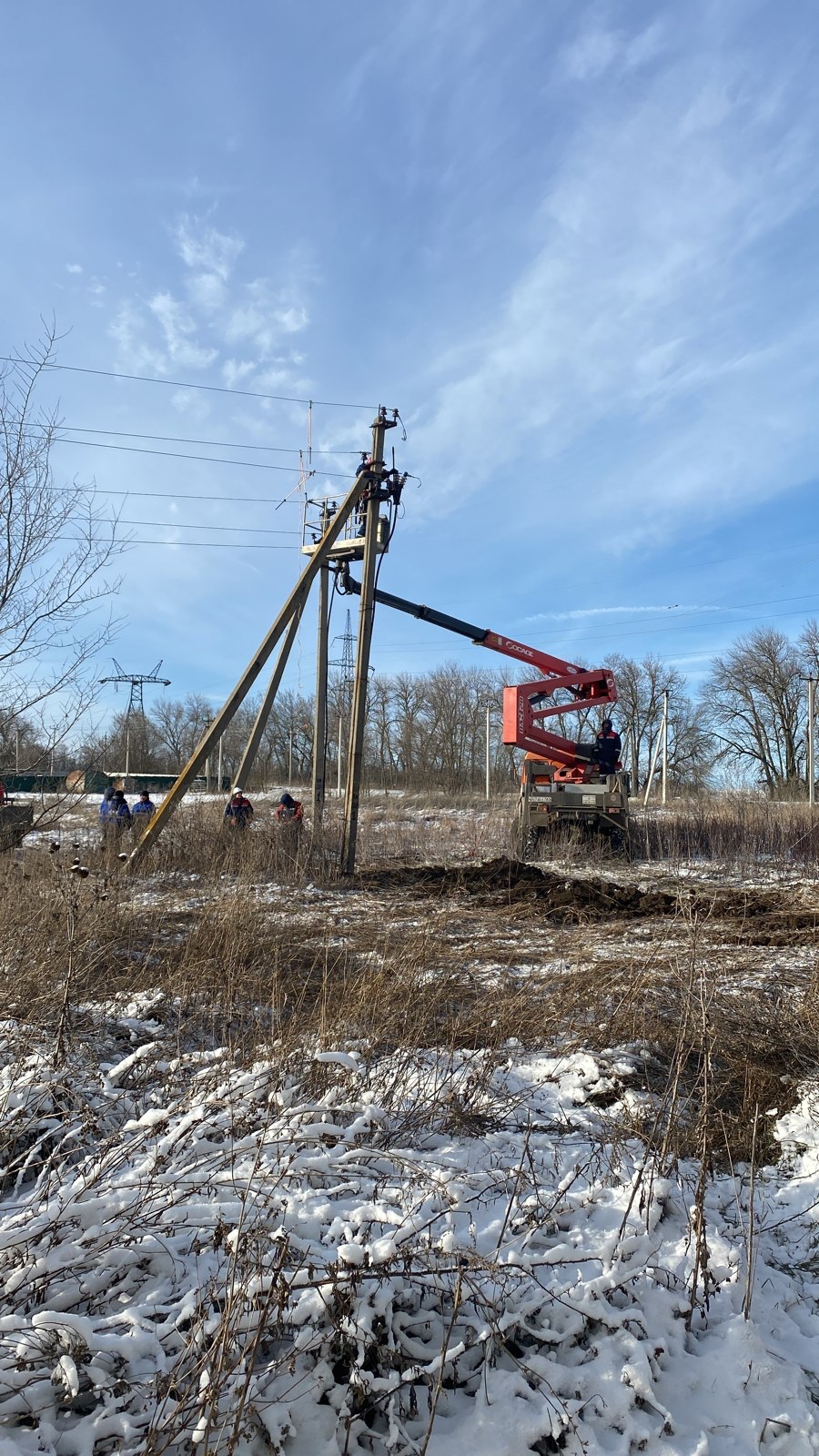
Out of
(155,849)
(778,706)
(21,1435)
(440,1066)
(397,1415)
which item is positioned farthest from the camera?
(778,706)

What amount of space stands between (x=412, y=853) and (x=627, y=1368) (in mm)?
12443

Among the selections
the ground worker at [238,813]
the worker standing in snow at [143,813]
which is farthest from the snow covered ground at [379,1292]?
the worker standing in snow at [143,813]

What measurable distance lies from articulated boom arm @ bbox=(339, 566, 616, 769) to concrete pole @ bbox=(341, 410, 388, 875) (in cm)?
Result: 96

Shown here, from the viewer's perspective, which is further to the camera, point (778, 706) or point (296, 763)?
point (296, 763)

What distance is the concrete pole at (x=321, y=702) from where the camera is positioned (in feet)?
41.9

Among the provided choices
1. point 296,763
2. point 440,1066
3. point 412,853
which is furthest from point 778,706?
point 440,1066

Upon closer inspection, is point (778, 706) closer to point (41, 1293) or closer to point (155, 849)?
point (155, 849)

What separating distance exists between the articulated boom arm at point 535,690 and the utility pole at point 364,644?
0.96 metres

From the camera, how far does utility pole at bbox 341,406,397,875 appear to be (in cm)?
1117

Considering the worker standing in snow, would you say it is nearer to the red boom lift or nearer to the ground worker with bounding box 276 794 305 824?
the ground worker with bounding box 276 794 305 824

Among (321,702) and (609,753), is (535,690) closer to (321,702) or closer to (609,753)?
(609,753)

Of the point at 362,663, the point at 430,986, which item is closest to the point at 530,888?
the point at 362,663

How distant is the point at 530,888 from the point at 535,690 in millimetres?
4209

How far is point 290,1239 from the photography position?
2.22m
